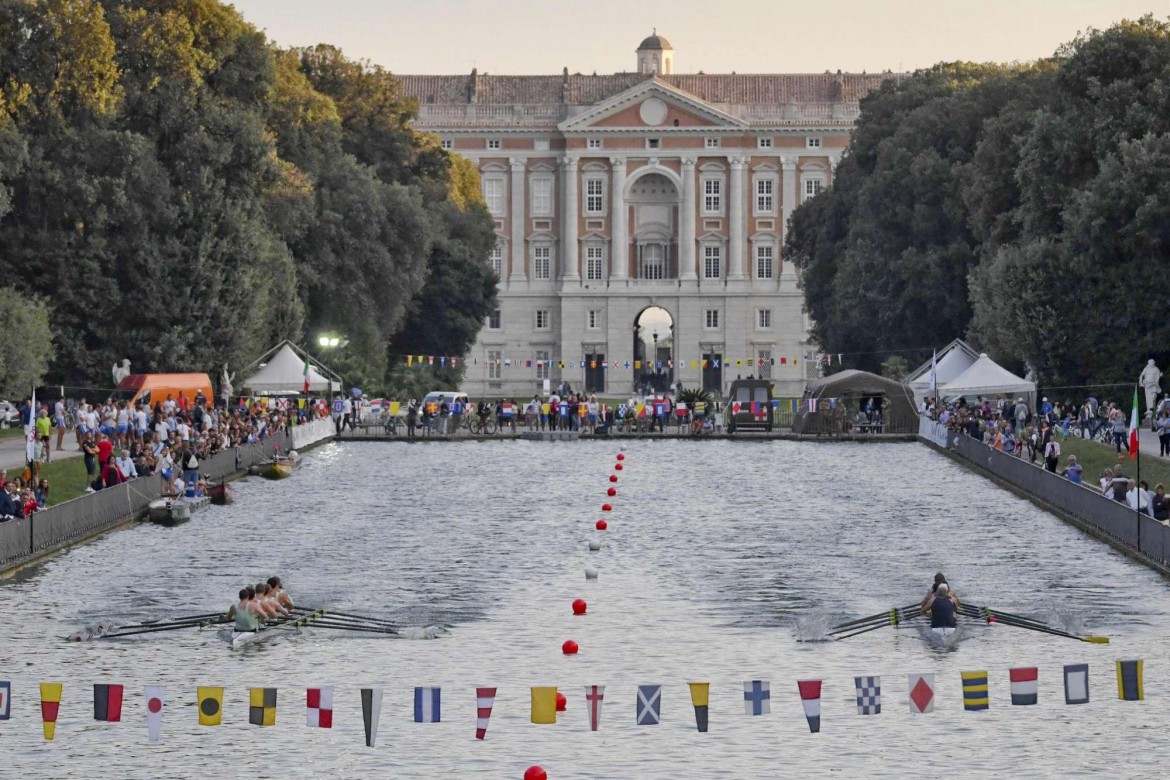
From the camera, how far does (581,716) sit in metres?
31.2

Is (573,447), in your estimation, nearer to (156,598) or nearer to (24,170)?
(24,170)

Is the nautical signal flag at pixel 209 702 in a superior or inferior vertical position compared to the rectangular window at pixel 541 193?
inferior

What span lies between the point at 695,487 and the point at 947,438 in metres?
18.1

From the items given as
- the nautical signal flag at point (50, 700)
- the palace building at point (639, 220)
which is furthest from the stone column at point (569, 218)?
the nautical signal flag at point (50, 700)

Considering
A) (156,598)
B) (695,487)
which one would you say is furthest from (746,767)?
(695,487)

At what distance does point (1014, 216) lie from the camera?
8812cm

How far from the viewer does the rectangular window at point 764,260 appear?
17488 centimetres

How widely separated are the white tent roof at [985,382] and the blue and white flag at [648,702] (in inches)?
2386

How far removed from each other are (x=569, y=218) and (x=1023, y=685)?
147611 mm

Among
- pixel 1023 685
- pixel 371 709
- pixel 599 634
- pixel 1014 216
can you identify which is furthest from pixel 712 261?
pixel 371 709

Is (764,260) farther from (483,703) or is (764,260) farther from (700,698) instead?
(483,703)

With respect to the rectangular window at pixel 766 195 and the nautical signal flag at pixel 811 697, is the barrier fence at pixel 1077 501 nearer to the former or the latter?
the nautical signal flag at pixel 811 697

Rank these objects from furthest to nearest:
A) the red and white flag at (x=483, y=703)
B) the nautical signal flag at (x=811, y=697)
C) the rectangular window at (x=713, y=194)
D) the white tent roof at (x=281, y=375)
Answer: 1. the rectangular window at (x=713, y=194)
2. the white tent roof at (x=281, y=375)
3. the nautical signal flag at (x=811, y=697)
4. the red and white flag at (x=483, y=703)

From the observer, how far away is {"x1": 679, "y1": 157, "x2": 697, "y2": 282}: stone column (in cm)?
17300
